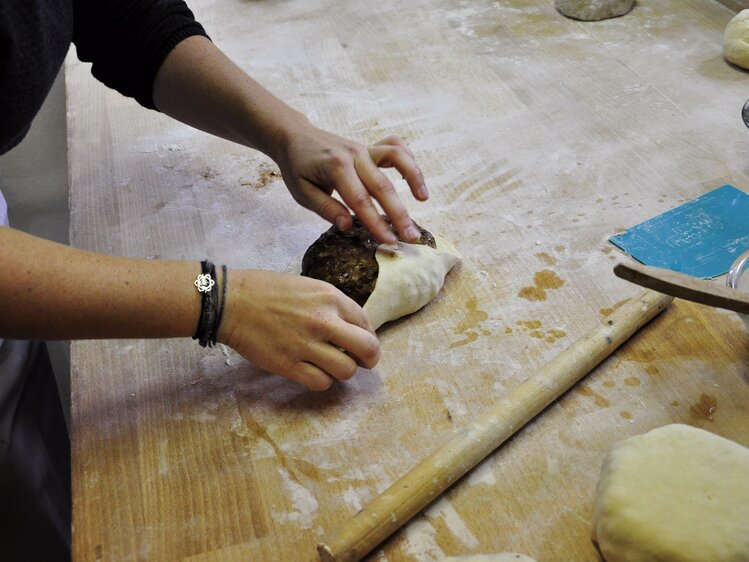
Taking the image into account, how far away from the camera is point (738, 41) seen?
178 centimetres

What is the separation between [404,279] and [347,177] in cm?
21

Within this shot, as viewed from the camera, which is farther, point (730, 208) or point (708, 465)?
point (730, 208)

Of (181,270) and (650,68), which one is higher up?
(181,270)

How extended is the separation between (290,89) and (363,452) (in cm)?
114

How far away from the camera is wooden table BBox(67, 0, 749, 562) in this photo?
0.99 m

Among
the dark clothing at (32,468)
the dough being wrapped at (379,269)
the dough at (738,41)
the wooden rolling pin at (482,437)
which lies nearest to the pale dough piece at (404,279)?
the dough being wrapped at (379,269)

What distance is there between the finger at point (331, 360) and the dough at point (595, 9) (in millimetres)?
1441

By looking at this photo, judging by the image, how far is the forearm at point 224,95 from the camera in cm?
136

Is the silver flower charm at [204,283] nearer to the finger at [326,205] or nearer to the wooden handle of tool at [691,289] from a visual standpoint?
the finger at [326,205]

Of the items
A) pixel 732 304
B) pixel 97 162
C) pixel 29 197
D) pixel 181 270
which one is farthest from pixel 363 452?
pixel 29 197

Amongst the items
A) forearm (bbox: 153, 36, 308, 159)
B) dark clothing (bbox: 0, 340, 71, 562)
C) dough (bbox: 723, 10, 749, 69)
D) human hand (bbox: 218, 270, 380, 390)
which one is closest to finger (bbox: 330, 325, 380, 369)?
human hand (bbox: 218, 270, 380, 390)

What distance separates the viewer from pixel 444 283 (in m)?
1.32

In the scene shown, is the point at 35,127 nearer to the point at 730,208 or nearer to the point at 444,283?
the point at 444,283

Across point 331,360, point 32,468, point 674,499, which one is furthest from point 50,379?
point 674,499
